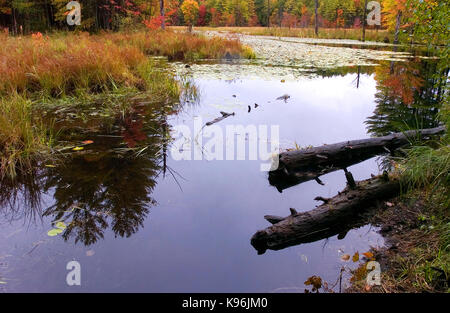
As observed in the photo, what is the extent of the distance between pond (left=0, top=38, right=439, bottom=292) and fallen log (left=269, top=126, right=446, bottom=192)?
0.42ft

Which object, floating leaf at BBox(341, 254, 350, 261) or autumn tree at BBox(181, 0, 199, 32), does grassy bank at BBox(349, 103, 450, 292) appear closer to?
floating leaf at BBox(341, 254, 350, 261)

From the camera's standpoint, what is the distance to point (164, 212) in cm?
316

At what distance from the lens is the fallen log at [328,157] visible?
12.9ft

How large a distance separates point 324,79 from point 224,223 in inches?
328

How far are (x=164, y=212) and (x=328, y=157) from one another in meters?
2.25

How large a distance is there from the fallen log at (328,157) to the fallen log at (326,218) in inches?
31.3

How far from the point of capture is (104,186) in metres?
3.42

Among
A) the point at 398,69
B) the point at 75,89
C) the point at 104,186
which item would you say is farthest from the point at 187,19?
the point at 104,186

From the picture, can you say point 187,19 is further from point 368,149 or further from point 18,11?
point 368,149

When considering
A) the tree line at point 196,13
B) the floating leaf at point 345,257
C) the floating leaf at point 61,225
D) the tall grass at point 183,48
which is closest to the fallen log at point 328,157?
the floating leaf at point 345,257

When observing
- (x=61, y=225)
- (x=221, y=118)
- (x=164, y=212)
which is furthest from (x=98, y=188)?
(x=221, y=118)

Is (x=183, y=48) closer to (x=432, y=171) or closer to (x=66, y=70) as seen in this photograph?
(x=66, y=70)

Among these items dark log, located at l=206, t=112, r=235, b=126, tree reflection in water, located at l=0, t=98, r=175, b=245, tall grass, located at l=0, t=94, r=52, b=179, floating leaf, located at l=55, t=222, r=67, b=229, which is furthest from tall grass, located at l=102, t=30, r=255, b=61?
floating leaf, located at l=55, t=222, r=67, b=229

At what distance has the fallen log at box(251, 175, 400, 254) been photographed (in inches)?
106
